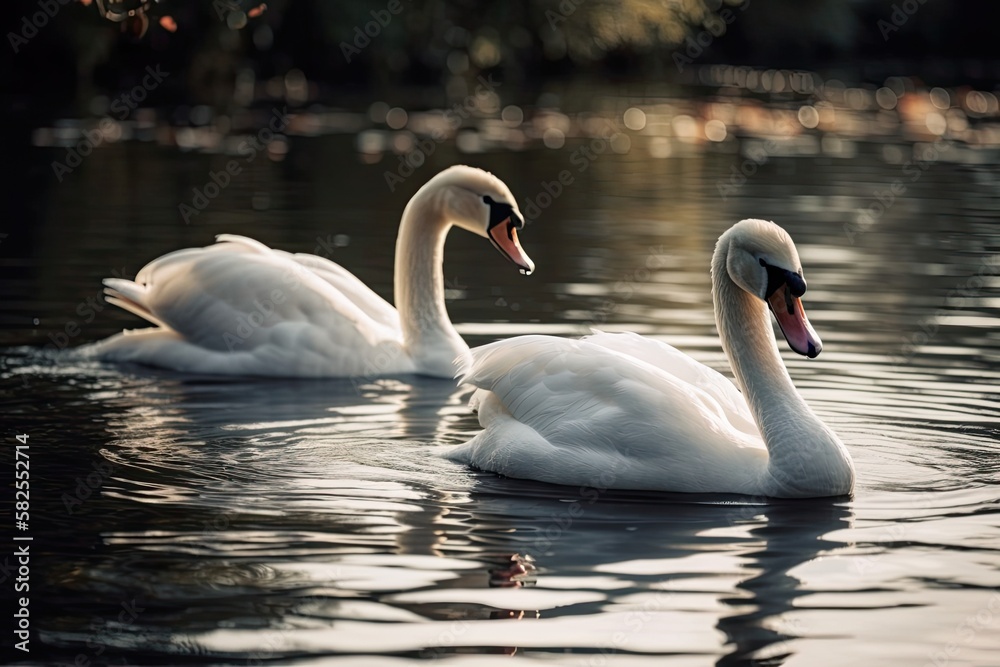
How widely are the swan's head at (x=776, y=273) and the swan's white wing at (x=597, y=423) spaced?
0.55m

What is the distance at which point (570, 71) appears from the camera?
55.7 meters

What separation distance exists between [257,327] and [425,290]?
117 centimetres

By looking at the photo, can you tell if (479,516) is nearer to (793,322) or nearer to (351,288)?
(793,322)

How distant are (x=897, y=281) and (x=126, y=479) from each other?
883 cm

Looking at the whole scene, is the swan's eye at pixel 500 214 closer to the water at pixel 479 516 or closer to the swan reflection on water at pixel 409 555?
the water at pixel 479 516

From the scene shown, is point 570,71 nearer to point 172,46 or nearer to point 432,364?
point 172,46

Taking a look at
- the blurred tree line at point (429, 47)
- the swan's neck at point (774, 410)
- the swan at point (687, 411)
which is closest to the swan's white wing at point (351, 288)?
the swan at point (687, 411)

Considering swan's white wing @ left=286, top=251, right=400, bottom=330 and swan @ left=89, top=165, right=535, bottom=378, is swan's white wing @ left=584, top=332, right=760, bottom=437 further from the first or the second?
swan's white wing @ left=286, top=251, right=400, bottom=330

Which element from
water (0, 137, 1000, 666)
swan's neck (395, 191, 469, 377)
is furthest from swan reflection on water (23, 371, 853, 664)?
swan's neck (395, 191, 469, 377)

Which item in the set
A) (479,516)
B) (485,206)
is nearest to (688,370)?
(479,516)

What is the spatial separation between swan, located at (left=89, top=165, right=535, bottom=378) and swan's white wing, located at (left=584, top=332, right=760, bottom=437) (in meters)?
2.48

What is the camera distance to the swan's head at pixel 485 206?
11336mm

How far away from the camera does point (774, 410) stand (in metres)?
7.73

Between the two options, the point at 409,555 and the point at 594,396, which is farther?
the point at 594,396
